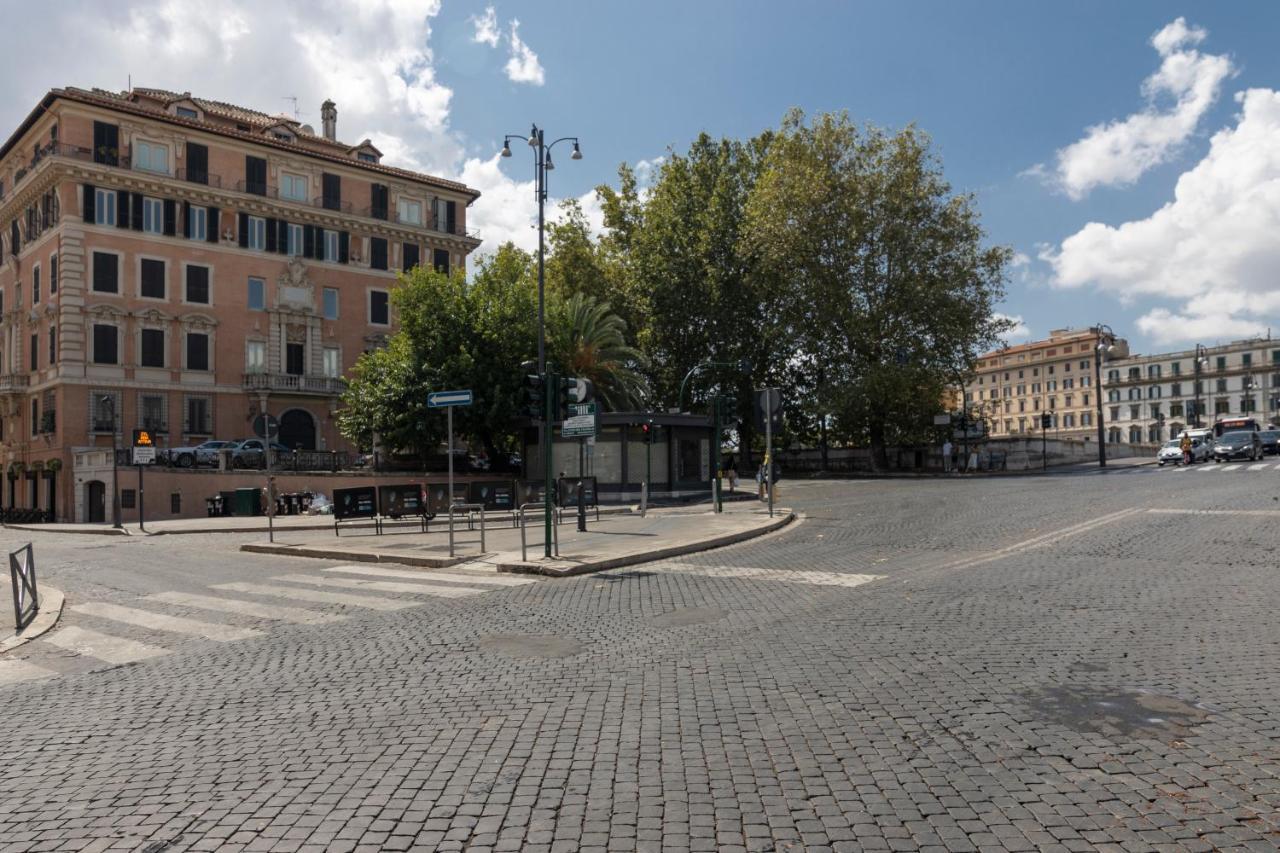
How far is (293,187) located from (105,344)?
12.9 meters

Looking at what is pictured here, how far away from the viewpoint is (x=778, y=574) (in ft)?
36.2

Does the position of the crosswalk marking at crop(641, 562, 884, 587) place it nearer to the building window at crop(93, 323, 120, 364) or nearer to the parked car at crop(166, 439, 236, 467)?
the parked car at crop(166, 439, 236, 467)

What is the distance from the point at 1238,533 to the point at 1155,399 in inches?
4652

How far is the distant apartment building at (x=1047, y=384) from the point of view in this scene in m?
112

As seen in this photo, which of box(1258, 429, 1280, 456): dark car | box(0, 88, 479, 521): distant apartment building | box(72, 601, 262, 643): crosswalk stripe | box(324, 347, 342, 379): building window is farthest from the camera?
box(324, 347, 342, 379): building window

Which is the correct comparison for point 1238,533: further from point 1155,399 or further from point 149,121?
point 1155,399

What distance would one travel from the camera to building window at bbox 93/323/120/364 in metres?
39.5

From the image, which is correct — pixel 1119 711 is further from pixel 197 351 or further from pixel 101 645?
pixel 197 351

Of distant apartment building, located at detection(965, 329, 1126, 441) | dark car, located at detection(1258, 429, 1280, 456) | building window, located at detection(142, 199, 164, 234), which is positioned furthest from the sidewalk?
distant apartment building, located at detection(965, 329, 1126, 441)

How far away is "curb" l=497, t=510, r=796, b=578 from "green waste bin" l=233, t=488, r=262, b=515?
21.6 metres

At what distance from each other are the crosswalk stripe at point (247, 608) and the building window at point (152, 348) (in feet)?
114

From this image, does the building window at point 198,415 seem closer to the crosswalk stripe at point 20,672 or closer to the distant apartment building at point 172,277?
the distant apartment building at point 172,277

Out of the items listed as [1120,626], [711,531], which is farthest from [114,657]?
[711,531]

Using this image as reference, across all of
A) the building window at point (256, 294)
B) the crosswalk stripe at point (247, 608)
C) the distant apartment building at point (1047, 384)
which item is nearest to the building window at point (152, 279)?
the building window at point (256, 294)
